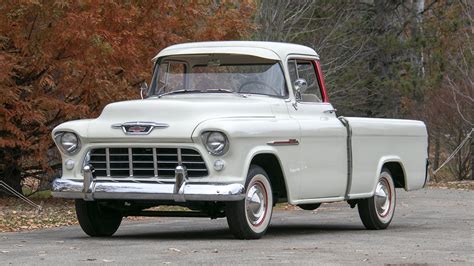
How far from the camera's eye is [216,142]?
11.9 meters

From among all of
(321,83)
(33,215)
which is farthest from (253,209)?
(33,215)

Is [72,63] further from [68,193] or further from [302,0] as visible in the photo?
[302,0]

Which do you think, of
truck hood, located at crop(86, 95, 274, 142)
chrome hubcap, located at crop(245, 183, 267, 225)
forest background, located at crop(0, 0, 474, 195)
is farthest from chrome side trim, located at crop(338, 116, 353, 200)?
forest background, located at crop(0, 0, 474, 195)

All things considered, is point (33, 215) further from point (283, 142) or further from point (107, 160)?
point (283, 142)

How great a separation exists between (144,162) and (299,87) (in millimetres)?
2231

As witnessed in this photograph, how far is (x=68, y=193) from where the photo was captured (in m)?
12.3

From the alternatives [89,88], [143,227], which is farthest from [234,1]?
[143,227]

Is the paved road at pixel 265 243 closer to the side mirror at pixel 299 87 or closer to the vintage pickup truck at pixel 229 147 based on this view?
the vintage pickup truck at pixel 229 147

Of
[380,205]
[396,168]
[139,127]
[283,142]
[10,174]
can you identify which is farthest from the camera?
[10,174]

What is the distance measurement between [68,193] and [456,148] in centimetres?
2113

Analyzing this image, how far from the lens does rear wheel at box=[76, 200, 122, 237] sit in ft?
42.0

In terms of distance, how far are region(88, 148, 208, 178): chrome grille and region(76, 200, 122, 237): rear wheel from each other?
55 cm

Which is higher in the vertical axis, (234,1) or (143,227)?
(234,1)

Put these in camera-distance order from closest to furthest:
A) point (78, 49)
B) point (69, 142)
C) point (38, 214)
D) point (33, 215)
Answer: point (69, 142) < point (33, 215) < point (38, 214) < point (78, 49)
